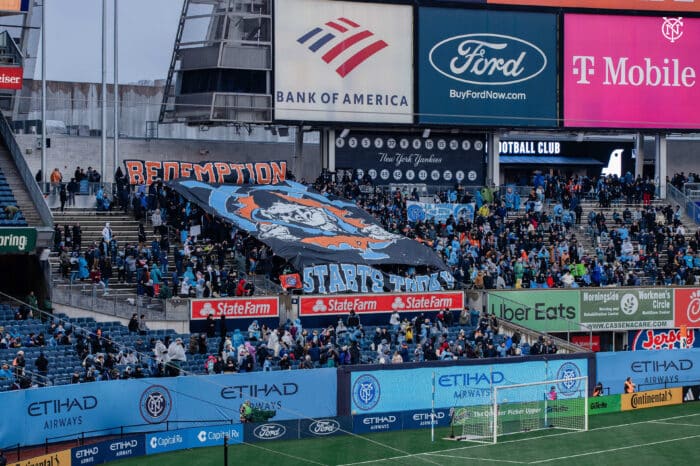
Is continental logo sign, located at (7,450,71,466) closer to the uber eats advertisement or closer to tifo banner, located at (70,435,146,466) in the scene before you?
tifo banner, located at (70,435,146,466)

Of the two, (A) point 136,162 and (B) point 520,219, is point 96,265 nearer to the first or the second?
(A) point 136,162

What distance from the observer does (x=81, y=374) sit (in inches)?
1300

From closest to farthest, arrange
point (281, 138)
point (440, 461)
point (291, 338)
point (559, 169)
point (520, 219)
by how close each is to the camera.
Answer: point (440, 461) → point (291, 338) → point (520, 219) → point (281, 138) → point (559, 169)

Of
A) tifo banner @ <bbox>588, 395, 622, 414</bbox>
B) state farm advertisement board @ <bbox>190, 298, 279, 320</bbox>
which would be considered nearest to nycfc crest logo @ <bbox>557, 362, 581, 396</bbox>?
tifo banner @ <bbox>588, 395, 622, 414</bbox>

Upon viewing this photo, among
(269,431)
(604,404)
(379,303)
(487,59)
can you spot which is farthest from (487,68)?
(269,431)

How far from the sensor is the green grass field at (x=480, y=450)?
31406 millimetres

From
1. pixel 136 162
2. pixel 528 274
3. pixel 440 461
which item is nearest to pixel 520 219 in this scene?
pixel 528 274

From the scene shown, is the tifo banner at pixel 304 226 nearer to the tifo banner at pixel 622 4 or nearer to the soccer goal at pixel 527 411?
the soccer goal at pixel 527 411

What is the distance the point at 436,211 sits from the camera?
50.6 meters

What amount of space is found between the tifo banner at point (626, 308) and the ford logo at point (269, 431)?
56.7ft

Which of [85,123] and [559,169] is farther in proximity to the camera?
[559,169]

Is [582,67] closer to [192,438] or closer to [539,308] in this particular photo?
[539,308]

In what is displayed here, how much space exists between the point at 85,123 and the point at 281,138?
827 centimetres

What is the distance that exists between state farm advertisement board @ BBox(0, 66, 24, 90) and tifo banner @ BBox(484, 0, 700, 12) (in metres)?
19.3
